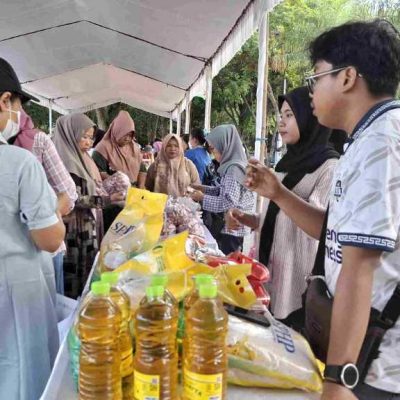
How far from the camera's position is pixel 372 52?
113 cm

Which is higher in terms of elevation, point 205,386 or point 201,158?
point 205,386

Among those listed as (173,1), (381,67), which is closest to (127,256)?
(381,67)

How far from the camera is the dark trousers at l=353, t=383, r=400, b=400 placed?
3.61 ft

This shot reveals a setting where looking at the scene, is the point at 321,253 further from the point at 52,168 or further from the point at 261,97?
the point at 261,97

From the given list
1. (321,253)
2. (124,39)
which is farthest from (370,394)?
(124,39)

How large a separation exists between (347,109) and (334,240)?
358 millimetres

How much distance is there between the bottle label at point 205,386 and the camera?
0.90 m

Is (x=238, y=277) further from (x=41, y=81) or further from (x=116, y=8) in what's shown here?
(x=41, y=81)

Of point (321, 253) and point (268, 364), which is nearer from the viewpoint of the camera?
point (268, 364)

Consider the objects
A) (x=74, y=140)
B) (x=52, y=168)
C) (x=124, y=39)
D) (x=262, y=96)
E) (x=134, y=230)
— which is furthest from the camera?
→ (x=124, y=39)

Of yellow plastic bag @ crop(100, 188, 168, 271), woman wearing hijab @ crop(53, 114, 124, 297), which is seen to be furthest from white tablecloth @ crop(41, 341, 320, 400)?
woman wearing hijab @ crop(53, 114, 124, 297)

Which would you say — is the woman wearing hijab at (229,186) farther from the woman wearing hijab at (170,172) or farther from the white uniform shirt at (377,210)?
the white uniform shirt at (377,210)

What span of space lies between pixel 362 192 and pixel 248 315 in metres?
0.46

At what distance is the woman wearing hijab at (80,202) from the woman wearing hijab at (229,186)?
775 mm
